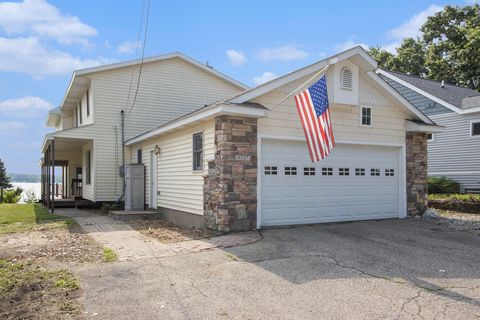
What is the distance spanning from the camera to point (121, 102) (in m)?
17.2

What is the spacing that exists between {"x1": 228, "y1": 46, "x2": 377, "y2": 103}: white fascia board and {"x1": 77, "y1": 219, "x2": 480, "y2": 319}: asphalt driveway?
3.32m

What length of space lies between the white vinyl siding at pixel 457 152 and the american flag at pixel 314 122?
1181 centimetres

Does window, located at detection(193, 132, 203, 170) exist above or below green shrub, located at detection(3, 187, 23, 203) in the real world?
above

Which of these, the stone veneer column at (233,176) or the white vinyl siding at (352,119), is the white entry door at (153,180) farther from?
the white vinyl siding at (352,119)

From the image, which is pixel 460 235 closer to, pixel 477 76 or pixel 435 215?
pixel 435 215

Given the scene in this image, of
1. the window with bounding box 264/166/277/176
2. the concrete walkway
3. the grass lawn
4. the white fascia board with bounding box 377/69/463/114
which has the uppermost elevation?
the white fascia board with bounding box 377/69/463/114

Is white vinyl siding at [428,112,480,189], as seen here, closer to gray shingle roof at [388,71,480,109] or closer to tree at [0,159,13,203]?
gray shingle roof at [388,71,480,109]

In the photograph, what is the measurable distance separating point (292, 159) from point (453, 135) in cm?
1227

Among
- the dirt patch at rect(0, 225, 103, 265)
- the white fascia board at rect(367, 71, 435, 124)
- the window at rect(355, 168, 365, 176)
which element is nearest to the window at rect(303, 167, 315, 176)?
the window at rect(355, 168, 365, 176)

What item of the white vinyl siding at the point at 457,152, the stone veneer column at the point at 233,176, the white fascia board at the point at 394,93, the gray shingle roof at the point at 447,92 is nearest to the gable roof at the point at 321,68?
the white fascia board at the point at 394,93

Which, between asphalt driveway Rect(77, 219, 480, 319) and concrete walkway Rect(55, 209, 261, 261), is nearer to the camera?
asphalt driveway Rect(77, 219, 480, 319)

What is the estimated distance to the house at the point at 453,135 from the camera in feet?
61.3

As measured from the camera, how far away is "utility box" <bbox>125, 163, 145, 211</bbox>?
15.4m

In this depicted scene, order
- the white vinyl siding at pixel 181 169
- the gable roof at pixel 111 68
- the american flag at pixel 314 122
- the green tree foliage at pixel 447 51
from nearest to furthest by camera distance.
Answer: the american flag at pixel 314 122 → the white vinyl siding at pixel 181 169 → the gable roof at pixel 111 68 → the green tree foliage at pixel 447 51
